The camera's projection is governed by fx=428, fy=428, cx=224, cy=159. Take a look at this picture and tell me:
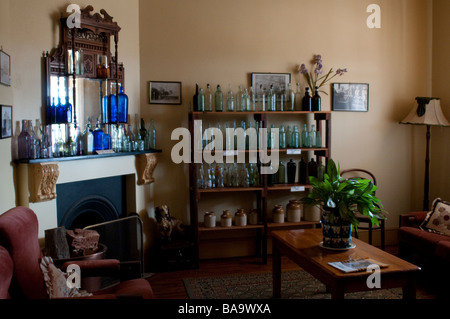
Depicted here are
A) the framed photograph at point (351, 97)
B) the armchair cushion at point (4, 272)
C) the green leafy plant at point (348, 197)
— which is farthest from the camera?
the framed photograph at point (351, 97)

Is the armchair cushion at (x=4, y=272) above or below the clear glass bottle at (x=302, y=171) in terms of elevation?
below

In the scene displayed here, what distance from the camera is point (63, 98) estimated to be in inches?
144

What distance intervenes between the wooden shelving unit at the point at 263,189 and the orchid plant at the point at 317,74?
374 millimetres

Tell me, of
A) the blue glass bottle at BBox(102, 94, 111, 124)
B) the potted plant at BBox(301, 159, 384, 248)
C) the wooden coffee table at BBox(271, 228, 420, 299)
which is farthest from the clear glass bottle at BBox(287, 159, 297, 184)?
the blue glass bottle at BBox(102, 94, 111, 124)

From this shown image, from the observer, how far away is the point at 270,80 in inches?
197

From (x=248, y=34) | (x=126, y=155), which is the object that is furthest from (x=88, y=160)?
(x=248, y=34)

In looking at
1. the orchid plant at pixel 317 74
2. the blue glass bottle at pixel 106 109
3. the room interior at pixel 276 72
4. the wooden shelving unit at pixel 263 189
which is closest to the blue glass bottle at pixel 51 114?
the room interior at pixel 276 72

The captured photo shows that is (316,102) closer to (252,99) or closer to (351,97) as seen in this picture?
(351,97)

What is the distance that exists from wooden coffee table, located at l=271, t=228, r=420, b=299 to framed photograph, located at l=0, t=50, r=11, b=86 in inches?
92.2

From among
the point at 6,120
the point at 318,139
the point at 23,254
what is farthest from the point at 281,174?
the point at 23,254

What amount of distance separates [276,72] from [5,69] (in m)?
3.01

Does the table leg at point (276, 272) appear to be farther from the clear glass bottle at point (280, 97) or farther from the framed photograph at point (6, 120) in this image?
the framed photograph at point (6, 120)

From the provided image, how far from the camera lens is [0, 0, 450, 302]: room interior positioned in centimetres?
461

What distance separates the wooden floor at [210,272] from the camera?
3.86m
